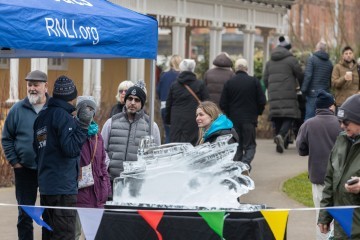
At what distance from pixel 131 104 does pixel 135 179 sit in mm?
1810

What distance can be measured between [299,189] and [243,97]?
1792 millimetres

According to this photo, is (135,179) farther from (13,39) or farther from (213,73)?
(213,73)

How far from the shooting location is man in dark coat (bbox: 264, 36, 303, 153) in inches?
743

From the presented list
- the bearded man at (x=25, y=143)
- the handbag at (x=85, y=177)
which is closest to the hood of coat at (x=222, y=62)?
the bearded man at (x=25, y=143)

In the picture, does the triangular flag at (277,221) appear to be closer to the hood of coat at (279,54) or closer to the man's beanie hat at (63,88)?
the man's beanie hat at (63,88)

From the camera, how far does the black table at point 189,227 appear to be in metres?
8.54

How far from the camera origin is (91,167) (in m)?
9.76

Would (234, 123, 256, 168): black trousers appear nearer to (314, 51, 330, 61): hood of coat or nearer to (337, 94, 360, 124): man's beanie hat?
(314, 51, 330, 61): hood of coat

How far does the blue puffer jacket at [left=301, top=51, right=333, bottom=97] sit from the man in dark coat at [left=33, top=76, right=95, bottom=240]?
930 cm

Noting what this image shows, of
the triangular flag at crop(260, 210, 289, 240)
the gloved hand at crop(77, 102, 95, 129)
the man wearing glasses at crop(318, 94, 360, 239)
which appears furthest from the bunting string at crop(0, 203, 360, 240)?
the gloved hand at crop(77, 102, 95, 129)

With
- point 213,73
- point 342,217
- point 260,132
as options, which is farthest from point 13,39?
point 260,132

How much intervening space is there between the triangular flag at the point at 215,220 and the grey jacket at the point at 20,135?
7.56 feet

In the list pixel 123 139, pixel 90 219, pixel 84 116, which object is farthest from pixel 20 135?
pixel 90 219

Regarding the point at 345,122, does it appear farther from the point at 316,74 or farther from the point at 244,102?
the point at 316,74
